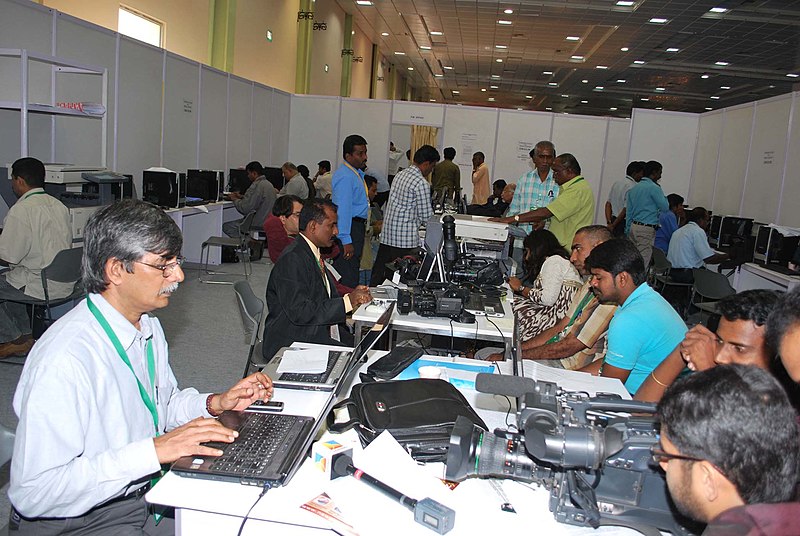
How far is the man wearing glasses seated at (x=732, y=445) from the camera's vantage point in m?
1.00

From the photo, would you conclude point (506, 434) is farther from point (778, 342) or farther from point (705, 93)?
point (705, 93)

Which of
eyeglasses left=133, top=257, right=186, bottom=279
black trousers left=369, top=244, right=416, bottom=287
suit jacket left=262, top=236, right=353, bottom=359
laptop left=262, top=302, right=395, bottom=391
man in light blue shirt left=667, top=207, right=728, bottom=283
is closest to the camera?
eyeglasses left=133, top=257, right=186, bottom=279

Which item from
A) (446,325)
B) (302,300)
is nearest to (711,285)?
(446,325)

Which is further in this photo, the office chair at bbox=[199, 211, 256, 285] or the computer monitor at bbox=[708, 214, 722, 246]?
the computer monitor at bbox=[708, 214, 722, 246]

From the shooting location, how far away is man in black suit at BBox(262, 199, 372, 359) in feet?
10.3

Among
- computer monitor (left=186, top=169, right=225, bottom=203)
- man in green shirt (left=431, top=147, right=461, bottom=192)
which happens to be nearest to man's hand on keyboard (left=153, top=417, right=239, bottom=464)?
computer monitor (left=186, top=169, right=225, bottom=203)

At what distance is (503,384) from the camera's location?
1471 millimetres

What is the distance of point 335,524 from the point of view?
4.60ft

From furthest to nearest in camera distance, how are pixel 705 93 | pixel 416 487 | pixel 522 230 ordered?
pixel 705 93 → pixel 522 230 → pixel 416 487

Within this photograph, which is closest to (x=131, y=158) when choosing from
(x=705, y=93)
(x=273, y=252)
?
(x=273, y=252)

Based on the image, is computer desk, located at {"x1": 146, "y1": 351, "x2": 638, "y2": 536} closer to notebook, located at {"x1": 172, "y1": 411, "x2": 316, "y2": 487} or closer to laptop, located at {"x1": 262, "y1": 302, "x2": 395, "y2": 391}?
notebook, located at {"x1": 172, "y1": 411, "x2": 316, "y2": 487}

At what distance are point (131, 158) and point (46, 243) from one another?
2930mm

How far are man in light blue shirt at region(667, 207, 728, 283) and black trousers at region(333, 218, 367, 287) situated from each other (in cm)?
324

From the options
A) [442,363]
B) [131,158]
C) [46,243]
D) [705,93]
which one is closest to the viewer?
[442,363]
